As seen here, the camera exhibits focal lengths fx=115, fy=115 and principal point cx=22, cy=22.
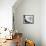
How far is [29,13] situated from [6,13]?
1830 mm

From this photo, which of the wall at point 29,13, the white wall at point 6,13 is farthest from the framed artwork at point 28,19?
the white wall at point 6,13

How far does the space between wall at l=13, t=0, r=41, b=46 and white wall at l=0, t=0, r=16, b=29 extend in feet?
5.10

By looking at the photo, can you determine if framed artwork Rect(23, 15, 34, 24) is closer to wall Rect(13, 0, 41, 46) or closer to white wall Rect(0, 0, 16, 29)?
wall Rect(13, 0, 41, 46)

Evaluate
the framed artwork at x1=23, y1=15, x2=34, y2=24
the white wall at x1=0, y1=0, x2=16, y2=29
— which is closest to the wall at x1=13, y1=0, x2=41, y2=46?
the framed artwork at x1=23, y1=15, x2=34, y2=24

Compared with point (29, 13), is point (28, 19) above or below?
below

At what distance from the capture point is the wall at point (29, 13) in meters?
5.80

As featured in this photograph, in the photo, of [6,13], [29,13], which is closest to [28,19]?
[29,13]

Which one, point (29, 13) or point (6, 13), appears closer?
point (6, 13)

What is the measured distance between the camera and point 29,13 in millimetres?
5809

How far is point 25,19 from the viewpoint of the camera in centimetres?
578

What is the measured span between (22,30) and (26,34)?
29cm

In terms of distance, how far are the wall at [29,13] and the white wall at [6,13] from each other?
5.10 ft

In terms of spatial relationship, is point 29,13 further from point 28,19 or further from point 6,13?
point 6,13

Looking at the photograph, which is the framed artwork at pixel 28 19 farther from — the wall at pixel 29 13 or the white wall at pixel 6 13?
the white wall at pixel 6 13
